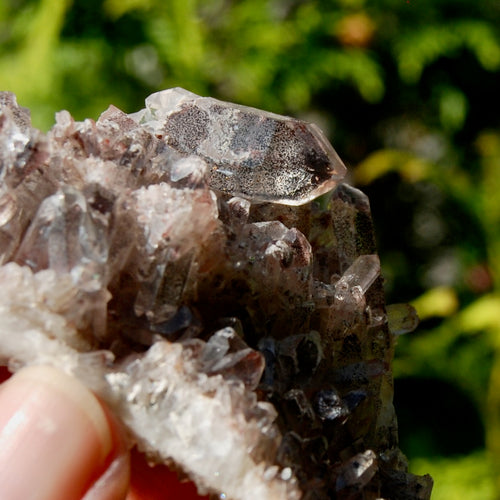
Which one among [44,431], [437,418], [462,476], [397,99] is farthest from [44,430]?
[397,99]

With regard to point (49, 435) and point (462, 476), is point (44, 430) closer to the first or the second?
point (49, 435)

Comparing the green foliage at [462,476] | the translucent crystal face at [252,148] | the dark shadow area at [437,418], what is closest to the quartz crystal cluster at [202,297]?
the translucent crystal face at [252,148]

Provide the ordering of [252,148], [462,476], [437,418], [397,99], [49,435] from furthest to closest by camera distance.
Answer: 1. [397,99]
2. [437,418]
3. [462,476]
4. [252,148]
5. [49,435]

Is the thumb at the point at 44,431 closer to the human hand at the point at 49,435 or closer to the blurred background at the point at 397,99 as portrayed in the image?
the human hand at the point at 49,435

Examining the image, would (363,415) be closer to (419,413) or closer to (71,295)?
(71,295)

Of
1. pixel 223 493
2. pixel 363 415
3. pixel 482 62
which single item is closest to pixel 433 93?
pixel 482 62

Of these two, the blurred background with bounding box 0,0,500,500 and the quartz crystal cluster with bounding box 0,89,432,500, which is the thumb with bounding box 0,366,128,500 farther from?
the blurred background with bounding box 0,0,500,500
